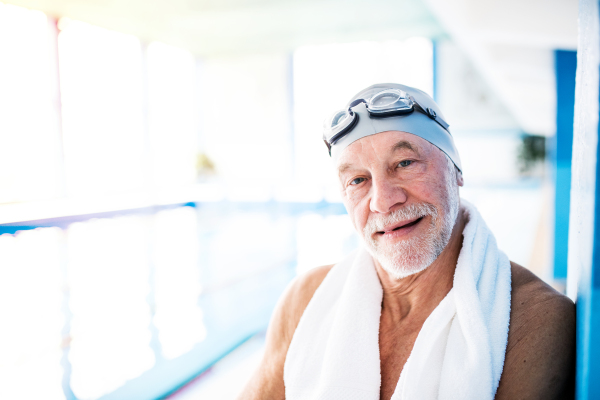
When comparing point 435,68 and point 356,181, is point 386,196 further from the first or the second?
point 435,68

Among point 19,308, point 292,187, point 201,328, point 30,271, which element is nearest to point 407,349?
point 201,328

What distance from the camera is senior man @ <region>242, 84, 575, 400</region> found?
35.3 inches

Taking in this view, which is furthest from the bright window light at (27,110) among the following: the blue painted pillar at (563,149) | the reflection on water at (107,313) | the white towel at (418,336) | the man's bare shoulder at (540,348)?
the man's bare shoulder at (540,348)

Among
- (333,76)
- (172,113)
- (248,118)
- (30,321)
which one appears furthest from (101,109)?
(30,321)

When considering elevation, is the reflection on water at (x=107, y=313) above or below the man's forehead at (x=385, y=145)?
below

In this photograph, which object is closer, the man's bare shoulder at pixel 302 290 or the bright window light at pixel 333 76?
the man's bare shoulder at pixel 302 290

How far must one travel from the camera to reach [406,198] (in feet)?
3.67

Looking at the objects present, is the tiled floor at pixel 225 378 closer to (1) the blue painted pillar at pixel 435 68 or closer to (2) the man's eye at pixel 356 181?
(2) the man's eye at pixel 356 181

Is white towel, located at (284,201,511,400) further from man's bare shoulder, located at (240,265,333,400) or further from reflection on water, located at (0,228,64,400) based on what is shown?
reflection on water, located at (0,228,64,400)

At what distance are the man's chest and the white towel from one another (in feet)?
0.11

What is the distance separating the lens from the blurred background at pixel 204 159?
348 cm

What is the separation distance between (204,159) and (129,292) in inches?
381

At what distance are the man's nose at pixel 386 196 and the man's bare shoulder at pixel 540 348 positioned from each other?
0.35 m

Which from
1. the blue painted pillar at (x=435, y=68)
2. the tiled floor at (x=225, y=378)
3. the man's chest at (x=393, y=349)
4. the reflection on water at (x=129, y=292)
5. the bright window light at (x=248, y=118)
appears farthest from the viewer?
the bright window light at (x=248, y=118)
